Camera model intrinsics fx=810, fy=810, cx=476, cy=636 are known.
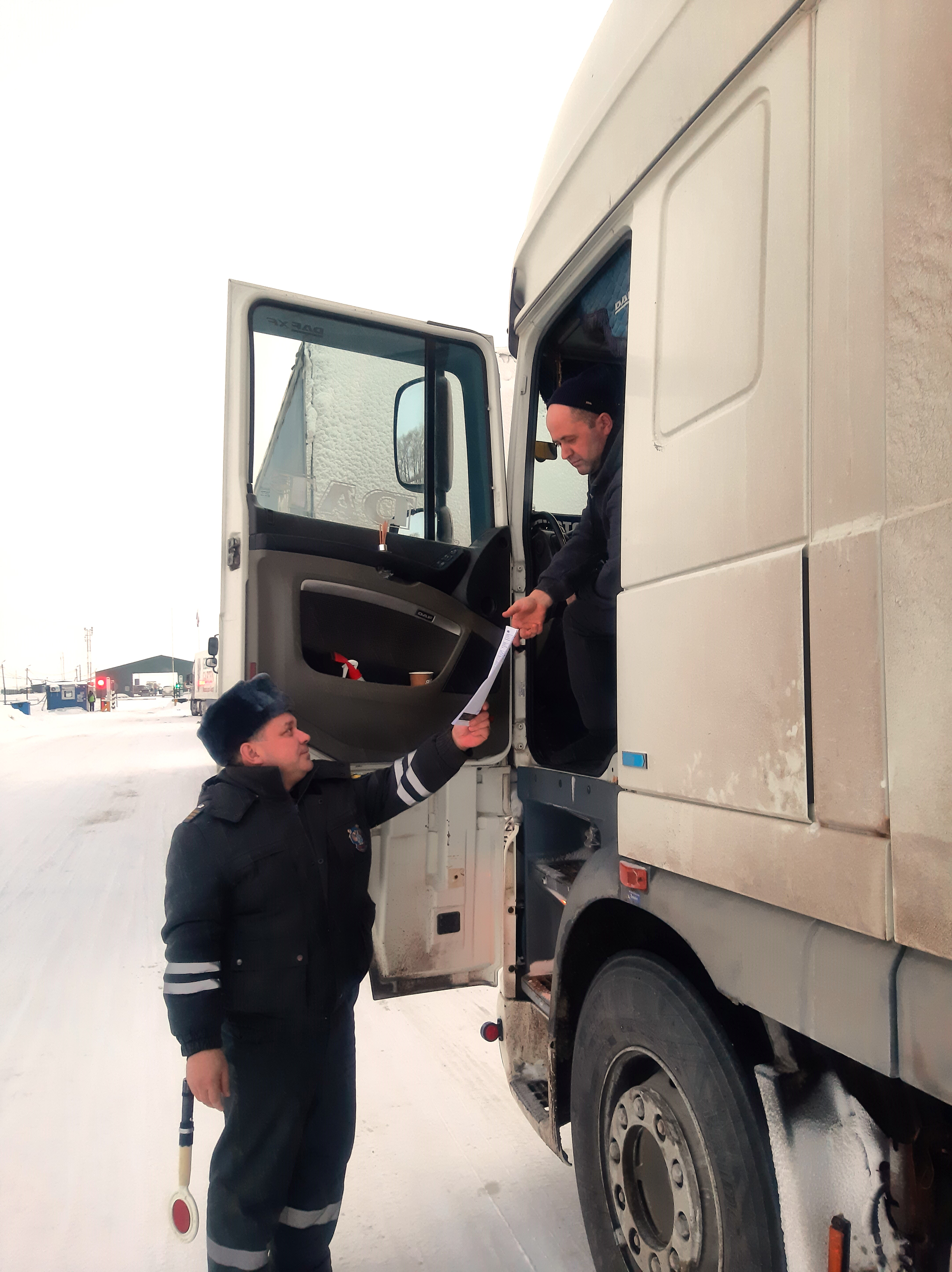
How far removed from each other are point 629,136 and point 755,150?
0.47 meters

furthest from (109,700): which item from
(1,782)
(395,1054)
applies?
(395,1054)

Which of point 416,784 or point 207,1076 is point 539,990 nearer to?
point 416,784

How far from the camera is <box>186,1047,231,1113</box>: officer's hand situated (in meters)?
1.88

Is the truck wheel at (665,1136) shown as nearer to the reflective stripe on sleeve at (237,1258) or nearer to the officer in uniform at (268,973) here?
the officer in uniform at (268,973)

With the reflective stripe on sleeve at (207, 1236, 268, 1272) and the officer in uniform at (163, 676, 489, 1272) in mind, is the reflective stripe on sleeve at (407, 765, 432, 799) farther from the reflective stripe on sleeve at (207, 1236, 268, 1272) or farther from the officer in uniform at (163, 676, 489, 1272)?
the reflective stripe on sleeve at (207, 1236, 268, 1272)

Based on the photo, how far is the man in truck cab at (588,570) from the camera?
2246mm

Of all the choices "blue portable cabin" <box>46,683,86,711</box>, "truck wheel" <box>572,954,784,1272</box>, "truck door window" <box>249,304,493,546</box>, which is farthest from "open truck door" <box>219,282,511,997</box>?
"blue portable cabin" <box>46,683,86,711</box>

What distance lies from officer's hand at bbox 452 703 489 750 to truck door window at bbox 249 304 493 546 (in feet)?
2.45

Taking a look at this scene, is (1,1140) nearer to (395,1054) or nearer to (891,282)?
(395,1054)

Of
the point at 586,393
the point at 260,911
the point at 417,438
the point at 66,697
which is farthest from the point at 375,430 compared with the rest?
the point at 66,697

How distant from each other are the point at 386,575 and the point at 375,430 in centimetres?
56

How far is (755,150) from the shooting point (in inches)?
51.2

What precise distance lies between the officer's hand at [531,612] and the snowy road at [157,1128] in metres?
1.78

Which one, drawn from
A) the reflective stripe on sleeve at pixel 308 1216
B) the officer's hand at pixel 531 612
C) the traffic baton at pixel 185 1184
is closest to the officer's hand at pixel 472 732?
the officer's hand at pixel 531 612
